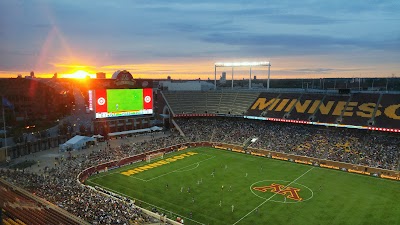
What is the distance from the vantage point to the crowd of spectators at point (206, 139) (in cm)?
2755

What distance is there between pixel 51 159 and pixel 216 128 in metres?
33.1

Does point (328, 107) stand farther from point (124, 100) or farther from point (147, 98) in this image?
point (124, 100)

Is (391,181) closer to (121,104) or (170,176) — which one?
(170,176)

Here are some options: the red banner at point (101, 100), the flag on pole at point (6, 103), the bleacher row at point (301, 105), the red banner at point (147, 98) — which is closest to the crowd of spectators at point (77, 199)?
the flag on pole at point (6, 103)

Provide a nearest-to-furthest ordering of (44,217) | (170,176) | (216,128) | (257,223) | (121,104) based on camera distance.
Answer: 1. (44,217)
2. (257,223)
3. (170,176)
4. (121,104)
5. (216,128)

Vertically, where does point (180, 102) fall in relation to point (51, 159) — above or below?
above

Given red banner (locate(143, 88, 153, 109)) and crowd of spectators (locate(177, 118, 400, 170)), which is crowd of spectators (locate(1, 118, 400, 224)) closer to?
crowd of spectators (locate(177, 118, 400, 170))

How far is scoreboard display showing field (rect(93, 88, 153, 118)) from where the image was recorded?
5872cm

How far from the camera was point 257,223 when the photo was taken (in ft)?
94.9

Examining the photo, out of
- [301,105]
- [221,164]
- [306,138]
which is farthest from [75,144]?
[301,105]

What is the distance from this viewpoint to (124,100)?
62.3m

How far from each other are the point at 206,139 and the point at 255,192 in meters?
27.1

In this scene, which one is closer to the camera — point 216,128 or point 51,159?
point 51,159

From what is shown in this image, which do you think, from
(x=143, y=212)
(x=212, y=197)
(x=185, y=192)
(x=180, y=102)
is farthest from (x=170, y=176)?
(x=180, y=102)
